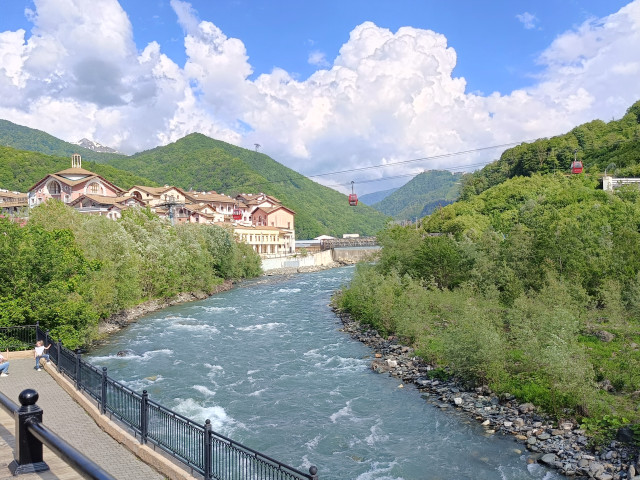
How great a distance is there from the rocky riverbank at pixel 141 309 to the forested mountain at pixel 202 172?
5392 cm

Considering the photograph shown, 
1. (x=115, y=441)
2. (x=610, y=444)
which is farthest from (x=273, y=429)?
(x=610, y=444)

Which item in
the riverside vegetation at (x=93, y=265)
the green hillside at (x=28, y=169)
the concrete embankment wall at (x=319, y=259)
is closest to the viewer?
the riverside vegetation at (x=93, y=265)

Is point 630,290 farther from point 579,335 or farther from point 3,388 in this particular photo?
point 3,388

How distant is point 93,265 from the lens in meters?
27.5

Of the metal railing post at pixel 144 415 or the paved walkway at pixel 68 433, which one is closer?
the paved walkway at pixel 68 433

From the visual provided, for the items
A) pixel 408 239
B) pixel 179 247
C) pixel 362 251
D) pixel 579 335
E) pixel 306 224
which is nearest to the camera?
pixel 579 335

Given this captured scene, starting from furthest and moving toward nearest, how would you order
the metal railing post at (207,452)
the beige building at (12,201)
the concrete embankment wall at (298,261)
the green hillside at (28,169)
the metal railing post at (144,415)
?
the green hillside at (28,169) < the concrete embankment wall at (298,261) < the beige building at (12,201) < the metal railing post at (144,415) < the metal railing post at (207,452)

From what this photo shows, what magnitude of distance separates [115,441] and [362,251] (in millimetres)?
90634

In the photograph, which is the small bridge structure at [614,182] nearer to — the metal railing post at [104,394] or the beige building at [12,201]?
the metal railing post at [104,394]

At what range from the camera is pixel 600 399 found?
16.1m

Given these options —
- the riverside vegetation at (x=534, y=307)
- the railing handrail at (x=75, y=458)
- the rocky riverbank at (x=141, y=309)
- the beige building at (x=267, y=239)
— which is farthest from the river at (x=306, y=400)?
the beige building at (x=267, y=239)

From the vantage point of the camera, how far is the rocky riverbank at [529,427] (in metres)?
12.9

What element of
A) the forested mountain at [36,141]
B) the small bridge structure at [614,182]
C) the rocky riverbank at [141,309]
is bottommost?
the rocky riverbank at [141,309]

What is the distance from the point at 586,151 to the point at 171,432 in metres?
84.9
